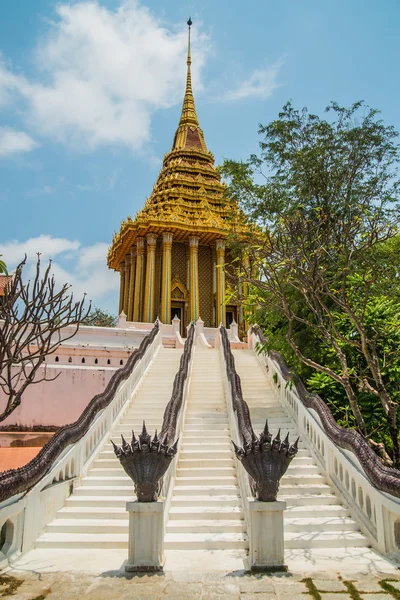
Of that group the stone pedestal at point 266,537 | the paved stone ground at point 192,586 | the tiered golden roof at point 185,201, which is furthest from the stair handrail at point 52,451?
the tiered golden roof at point 185,201

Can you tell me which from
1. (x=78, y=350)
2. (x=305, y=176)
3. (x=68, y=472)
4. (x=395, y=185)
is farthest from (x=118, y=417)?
(x=395, y=185)

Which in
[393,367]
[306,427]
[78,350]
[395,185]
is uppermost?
[395,185]

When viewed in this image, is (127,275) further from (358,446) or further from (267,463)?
(267,463)

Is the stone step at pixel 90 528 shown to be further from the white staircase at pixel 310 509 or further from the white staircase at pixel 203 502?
the white staircase at pixel 310 509

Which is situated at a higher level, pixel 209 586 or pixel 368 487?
pixel 368 487

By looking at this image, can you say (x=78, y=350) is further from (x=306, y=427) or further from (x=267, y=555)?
(x=267, y=555)

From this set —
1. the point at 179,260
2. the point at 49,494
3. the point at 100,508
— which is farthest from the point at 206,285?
the point at 49,494

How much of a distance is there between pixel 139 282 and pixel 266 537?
25.1 meters

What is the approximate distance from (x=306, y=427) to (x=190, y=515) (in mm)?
3548

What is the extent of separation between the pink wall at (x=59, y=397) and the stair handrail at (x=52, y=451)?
3.01 metres

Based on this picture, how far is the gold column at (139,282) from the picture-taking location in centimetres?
2931

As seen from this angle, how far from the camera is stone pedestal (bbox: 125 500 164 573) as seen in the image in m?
5.23

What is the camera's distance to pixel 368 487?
21.3 feet

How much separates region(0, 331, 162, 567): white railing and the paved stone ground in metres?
0.59
